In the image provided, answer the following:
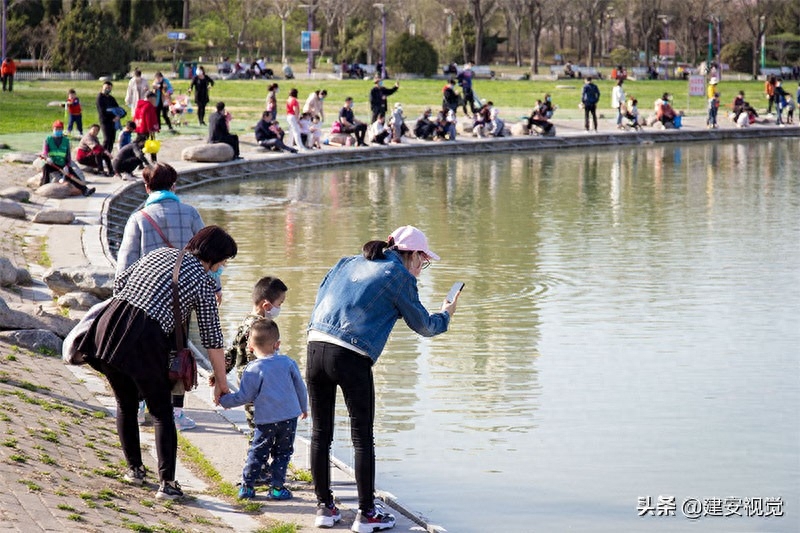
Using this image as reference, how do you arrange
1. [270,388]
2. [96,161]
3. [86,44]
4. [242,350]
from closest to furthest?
[270,388], [242,350], [96,161], [86,44]

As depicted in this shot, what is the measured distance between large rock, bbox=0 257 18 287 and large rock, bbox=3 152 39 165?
13399 millimetres

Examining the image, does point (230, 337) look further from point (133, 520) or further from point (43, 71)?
point (43, 71)

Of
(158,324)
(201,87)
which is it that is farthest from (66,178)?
(158,324)

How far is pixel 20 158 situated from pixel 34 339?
16.7 metres

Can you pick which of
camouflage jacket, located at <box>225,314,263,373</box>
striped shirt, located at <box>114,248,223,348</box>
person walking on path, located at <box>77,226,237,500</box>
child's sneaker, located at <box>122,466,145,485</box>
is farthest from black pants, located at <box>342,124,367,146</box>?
striped shirt, located at <box>114,248,223,348</box>

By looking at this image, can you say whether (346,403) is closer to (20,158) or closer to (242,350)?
(242,350)

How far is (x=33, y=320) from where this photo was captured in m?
11.7

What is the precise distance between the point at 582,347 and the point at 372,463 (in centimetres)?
631

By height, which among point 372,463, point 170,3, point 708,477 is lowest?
point 708,477

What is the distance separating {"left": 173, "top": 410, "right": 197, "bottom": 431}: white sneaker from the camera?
9.15 meters

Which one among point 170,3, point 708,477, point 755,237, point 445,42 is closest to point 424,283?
point 755,237

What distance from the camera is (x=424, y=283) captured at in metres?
16.7

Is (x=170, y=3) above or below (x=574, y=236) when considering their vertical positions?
above

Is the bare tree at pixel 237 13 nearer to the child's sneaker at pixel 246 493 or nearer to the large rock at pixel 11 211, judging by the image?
the large rock at pixel 11 211
